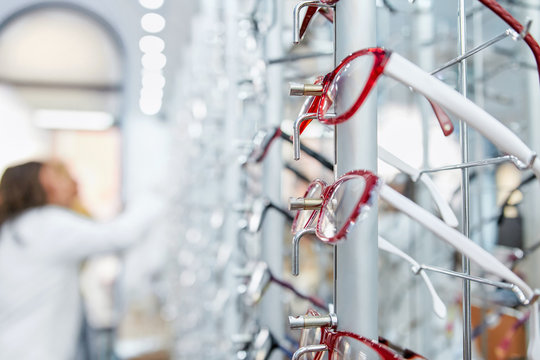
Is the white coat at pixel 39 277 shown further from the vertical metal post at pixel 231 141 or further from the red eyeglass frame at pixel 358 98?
the red eyeglass frame at pixel 358 98

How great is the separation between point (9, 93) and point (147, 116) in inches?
32.4

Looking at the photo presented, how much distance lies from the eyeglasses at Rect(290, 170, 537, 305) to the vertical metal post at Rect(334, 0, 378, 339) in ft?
0.09

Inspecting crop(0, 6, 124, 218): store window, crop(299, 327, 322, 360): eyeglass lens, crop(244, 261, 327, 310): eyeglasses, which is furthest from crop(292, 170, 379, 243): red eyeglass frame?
crop(0, 6, 124, 218): store window

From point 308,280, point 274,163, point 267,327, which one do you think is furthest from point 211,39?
point 308,280

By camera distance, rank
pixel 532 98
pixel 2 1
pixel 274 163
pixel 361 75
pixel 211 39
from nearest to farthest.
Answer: pixel 361 75 → pixel 274 163 → pixel 532 98 → pixel 211 39 → pixel 2 1

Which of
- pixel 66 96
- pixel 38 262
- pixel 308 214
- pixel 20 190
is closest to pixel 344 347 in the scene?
pixel 308 214

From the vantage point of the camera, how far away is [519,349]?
Result: 52.2 inches

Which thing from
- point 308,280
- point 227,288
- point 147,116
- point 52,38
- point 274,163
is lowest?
point 308,280

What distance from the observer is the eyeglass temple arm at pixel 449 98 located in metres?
0.33

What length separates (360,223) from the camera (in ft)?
1.24

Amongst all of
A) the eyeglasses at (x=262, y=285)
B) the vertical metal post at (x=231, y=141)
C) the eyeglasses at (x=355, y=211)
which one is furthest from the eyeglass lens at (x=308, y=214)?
the vertical metal post at (x=231, y=141)

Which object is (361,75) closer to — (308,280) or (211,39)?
(211,39)

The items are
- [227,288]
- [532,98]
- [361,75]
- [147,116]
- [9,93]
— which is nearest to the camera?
[361,75]

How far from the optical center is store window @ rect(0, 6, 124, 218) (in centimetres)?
214
